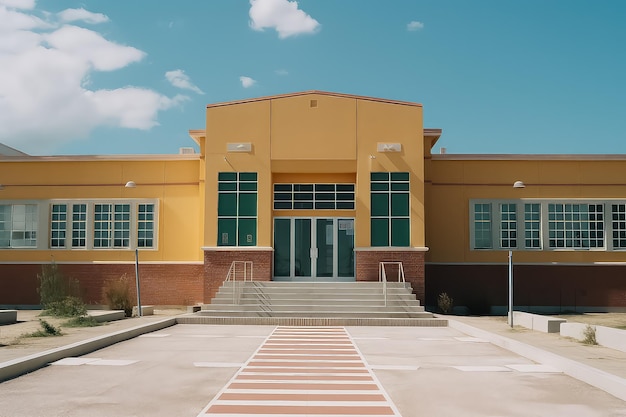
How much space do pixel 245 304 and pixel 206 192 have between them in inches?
203

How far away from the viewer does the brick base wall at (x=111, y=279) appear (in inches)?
1080

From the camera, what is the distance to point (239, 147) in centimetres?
2616

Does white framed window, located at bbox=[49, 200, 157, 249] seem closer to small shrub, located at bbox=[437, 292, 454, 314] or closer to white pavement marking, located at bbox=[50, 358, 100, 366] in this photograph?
small shrub, located at bbox=[437, 292, 454, 314]

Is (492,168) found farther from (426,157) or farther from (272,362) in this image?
(272,362)

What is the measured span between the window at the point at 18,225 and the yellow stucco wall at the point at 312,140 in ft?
26.3

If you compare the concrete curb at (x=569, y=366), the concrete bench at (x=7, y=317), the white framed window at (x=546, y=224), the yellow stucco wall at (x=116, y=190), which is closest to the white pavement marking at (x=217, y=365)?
the concrete curb at (x=569, y=366)

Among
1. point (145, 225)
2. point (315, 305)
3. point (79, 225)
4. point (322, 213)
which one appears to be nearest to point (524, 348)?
point (315, 305)

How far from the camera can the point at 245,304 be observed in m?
23.2

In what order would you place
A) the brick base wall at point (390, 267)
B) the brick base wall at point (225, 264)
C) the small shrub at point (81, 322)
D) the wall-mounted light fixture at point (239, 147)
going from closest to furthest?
the small shrub at point (81, 322) < the brick base wall at point (390, 267) < the brick base wall at point (225, 264) < the wall-mounted light fixture at point (239, 147)

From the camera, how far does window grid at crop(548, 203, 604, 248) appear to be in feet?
91.1

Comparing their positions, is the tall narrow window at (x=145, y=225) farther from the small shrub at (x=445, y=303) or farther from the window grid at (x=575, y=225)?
the window grid at (x=575, y=225)

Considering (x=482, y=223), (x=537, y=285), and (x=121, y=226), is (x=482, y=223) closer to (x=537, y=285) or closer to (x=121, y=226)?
(x=537, y=285)

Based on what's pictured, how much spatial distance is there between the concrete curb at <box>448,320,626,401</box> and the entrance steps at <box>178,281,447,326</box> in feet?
16.8

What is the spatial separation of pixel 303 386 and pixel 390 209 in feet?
53.7
